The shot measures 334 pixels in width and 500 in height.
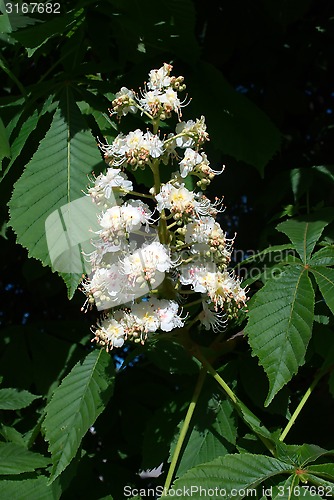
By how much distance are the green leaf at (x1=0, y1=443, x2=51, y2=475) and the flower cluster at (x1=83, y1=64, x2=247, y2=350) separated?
0.41 metres

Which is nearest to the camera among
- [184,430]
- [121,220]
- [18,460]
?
[121,220]

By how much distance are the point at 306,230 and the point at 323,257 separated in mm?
132

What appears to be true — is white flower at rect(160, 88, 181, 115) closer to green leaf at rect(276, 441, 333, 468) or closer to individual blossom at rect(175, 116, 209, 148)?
individual blossom at rect(175, 116, 209, 148)

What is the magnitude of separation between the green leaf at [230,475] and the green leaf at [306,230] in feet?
1.49

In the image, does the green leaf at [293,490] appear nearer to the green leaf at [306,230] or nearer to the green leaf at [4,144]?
the green leaf at [306,230]

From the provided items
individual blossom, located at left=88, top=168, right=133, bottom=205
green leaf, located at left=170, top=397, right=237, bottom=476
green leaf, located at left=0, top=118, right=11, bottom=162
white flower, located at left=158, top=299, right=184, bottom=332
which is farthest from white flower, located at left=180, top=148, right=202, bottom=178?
green leaf, located at left=170, top=397, right=237, bottom=476

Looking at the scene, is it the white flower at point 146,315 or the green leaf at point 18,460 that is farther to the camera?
the green leaf at point 18,460

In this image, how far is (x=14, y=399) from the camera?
5.26ft

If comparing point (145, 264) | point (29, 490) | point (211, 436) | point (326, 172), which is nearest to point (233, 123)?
point (326, 172)

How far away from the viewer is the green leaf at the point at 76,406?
1.26 m

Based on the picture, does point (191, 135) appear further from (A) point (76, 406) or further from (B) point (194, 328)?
(B) point (194, 328)

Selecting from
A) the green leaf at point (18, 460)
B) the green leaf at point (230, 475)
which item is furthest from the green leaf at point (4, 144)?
the green leaf at point (230, 475)

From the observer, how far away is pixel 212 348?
1.54 m

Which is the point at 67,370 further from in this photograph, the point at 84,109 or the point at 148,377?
the point at 84,109
